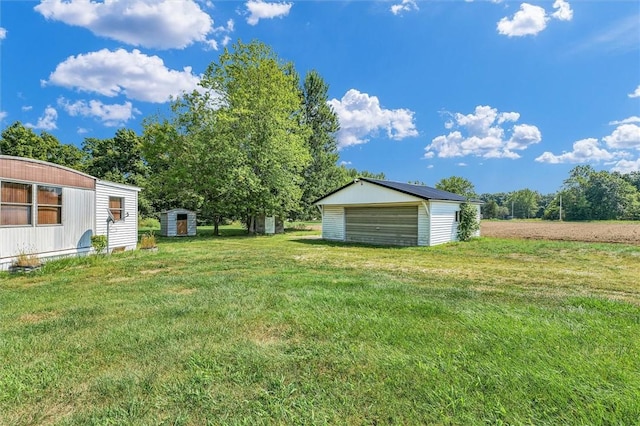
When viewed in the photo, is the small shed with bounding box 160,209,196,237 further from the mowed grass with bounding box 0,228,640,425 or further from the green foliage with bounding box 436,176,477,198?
the green foliage with bounding box 436,176,477,198

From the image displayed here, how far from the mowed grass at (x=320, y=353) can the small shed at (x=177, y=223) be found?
554 inches

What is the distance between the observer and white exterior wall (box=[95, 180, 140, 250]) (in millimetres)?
10297

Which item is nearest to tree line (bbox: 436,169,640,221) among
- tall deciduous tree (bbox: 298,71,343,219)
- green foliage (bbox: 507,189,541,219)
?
green foliage (bbox: 507,189,541,219)

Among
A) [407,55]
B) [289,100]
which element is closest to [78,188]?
[289,100]

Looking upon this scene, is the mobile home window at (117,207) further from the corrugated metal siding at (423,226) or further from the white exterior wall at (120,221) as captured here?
the corrugated metal siding at (423,226)

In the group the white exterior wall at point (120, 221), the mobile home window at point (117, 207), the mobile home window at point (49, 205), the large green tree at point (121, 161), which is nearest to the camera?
the mobile home window at point (49, 205)

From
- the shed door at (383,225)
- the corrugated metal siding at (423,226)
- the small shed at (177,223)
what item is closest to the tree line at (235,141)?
the small shed at (177,223)

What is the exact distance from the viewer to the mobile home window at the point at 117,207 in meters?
11.0

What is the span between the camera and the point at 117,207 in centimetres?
1124

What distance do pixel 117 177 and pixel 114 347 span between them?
33.0 metres

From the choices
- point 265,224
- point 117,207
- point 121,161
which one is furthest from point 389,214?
point 121,161

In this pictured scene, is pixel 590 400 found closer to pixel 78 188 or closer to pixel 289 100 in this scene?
pixel 78 188

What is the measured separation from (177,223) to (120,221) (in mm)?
8609

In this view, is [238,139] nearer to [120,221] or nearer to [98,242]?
[120,221]
